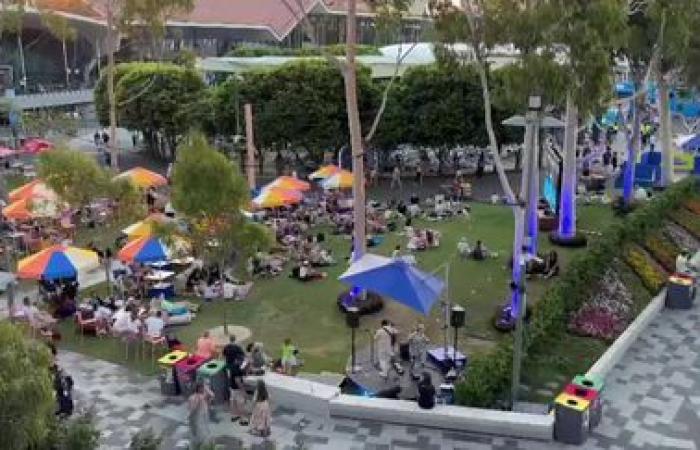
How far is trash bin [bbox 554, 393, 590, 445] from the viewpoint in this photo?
46.1 ft

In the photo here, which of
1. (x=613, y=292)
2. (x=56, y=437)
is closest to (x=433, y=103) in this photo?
(x=613, y=292)

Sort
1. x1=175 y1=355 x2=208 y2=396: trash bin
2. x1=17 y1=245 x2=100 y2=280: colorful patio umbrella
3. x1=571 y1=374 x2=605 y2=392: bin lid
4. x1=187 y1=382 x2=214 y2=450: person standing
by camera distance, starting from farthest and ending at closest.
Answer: x1=17 y1=245 x2=100 y2=280: colorful patio umbrella → x1=175 y1=355 x2=208 y2=396: trash bin → x1=571 y1=374 x2=605 y2=392: bin lid → x1=187 y1=382 x2=214 y2=450: person standing

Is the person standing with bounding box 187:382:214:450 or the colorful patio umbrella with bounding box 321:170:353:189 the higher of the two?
the colorful patio umbrella with bounding box 321:170:353:189

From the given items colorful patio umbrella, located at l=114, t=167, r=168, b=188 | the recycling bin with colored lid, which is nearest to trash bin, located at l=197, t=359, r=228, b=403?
the recycling bin with colored lid

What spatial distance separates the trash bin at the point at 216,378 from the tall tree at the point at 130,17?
58.2ft

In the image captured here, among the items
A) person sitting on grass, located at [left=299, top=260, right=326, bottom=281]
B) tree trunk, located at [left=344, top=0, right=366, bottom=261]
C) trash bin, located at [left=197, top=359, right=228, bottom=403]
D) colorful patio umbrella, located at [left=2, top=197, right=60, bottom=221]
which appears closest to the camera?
trash bin, located at [left=197, top=359, right=228, bottom=403]

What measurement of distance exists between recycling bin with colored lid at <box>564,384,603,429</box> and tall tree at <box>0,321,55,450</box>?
9268mm

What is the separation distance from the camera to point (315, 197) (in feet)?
107

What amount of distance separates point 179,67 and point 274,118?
9.88 meters

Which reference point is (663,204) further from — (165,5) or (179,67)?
(179,67)

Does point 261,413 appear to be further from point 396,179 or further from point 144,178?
point 396,179

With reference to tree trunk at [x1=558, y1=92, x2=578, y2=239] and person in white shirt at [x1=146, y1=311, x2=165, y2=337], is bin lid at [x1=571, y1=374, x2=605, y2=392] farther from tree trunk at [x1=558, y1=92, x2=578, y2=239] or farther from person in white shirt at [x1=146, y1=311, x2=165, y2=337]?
tree trunk at [x1=558, y1=92, x2=578, y2=239]

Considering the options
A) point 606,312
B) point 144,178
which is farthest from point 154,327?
point 144,178

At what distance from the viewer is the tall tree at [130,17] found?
32531mm
